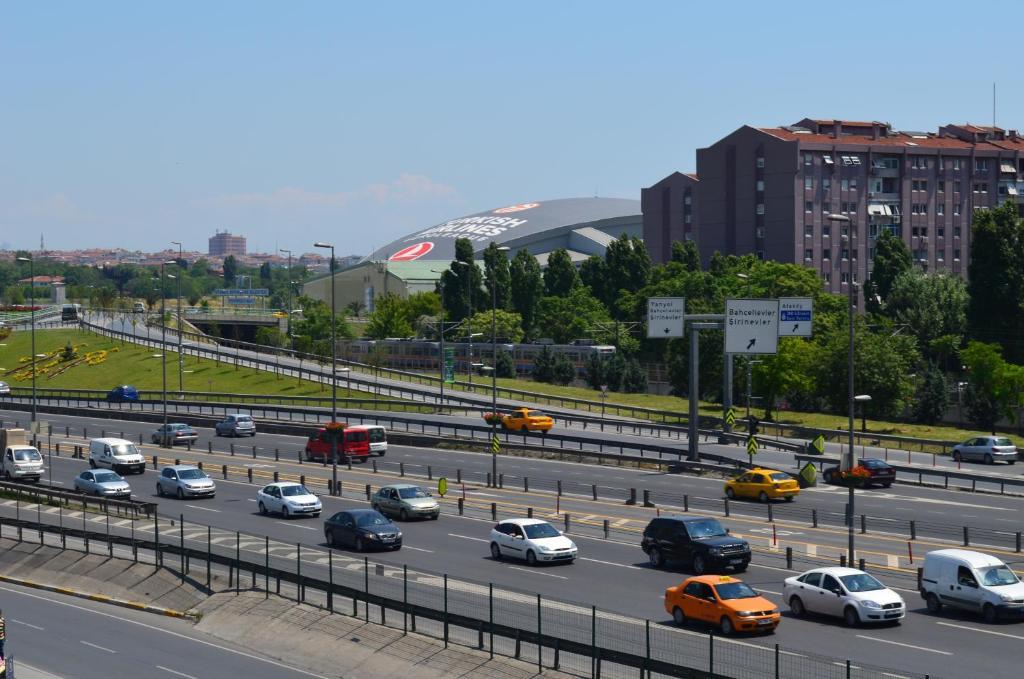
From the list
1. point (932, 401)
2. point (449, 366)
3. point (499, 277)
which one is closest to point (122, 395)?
point (449, 366)

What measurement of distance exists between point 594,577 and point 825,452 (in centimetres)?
3874

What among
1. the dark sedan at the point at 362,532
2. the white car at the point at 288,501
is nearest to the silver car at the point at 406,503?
the white car at the point at 288,501

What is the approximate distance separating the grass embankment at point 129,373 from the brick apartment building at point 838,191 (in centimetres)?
5999

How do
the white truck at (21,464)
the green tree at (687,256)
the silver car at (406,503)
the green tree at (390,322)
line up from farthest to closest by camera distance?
1. the green tree at (390,322)
2. the green tree at (687,256)
3. the white truck at (21,464)
4. the silver car at (406,503)

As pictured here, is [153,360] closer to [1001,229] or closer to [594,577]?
[1001,229]

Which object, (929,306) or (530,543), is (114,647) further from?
(929,306)

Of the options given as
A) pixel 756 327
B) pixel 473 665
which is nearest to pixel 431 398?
pixel 756 327

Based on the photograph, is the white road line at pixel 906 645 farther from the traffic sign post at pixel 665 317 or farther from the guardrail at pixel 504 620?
the traffic sign post at pixel 665 317

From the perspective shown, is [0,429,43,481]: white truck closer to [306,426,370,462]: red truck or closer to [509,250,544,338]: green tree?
[306,426,370,462]: red truck

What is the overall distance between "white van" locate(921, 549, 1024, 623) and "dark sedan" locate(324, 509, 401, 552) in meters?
16.4

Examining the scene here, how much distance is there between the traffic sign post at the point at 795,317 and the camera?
2699 inches

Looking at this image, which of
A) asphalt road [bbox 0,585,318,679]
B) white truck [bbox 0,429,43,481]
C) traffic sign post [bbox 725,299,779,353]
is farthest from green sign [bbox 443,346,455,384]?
asphalt road [bbox 0,585,318,679]

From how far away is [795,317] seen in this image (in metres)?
68.7

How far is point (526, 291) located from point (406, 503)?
10109 cm
